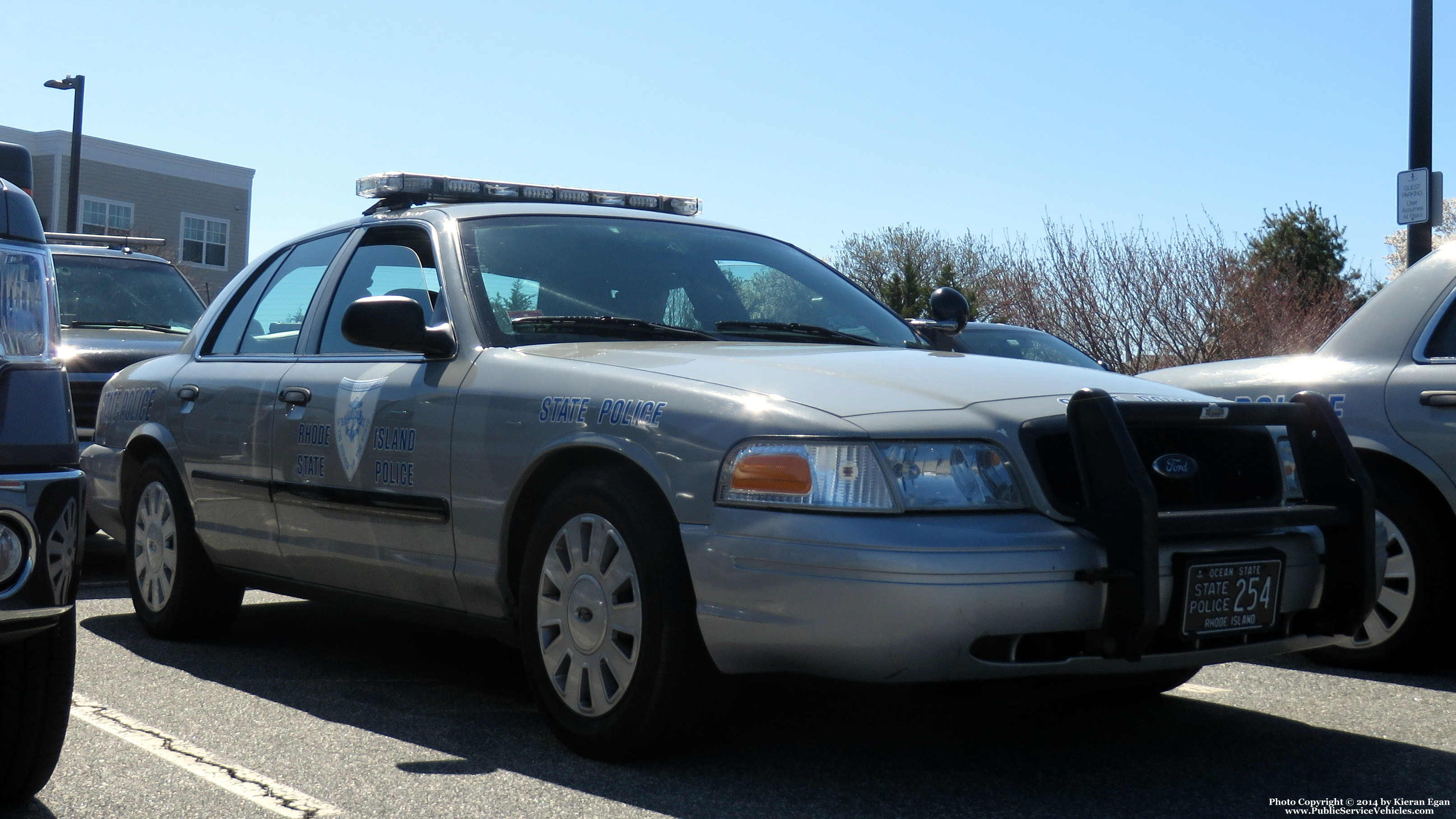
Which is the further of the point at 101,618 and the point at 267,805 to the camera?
the point at 101,618

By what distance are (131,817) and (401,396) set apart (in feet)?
5.34

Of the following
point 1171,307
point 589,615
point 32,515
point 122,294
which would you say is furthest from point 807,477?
point 1171,307

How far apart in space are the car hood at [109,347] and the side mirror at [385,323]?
508 centimetres

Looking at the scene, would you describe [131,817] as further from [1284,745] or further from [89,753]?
[1284,745]

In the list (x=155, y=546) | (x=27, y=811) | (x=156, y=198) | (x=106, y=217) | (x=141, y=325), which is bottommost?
(x=27, y=811)

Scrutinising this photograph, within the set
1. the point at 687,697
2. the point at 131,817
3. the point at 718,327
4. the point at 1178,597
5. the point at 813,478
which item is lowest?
the point at 131,817

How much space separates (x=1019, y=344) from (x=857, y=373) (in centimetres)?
751

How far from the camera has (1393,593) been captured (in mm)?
5348

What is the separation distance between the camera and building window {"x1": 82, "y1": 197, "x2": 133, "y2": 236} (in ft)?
122

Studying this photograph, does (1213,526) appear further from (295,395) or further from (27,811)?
(295,395)

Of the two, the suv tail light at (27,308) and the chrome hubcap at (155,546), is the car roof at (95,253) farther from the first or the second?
the suv tail light at (27,308)

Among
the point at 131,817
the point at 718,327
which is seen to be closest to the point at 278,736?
the point at 131,817

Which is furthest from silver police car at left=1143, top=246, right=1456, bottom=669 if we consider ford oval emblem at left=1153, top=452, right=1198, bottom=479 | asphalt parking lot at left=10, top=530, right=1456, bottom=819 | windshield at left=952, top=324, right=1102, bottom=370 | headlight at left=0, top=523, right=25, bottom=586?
windshield at left=952, top=324, right=1102, bottom=370

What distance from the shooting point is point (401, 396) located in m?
4.69
